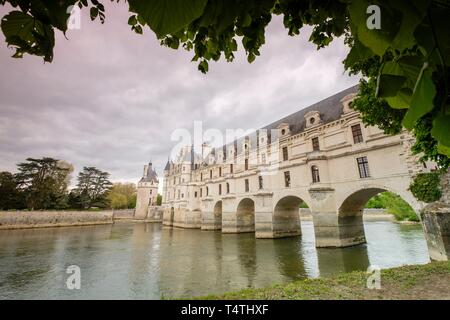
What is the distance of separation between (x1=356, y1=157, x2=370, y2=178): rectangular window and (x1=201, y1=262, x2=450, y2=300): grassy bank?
802 cm

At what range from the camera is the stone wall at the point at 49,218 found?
3275cm

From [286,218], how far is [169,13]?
21.6 metres


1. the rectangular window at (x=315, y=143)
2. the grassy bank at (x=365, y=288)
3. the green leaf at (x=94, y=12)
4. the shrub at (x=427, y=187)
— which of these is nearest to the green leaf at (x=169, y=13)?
the green leaf at (x=94, y=12)

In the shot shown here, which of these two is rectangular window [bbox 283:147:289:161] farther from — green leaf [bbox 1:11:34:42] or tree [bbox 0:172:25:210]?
tree [bbox 0:172:25:210]

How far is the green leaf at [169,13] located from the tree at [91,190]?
52837 millimetres

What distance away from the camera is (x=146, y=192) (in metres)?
54.1

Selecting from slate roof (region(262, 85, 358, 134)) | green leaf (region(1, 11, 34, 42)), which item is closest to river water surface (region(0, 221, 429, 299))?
green leaf (region(1, 11, 34, 42))

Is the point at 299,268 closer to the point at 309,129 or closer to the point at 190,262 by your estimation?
the point at 190,262

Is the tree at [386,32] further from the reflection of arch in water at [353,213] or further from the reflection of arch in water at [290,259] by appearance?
the reflection of arch in water at [353,213]

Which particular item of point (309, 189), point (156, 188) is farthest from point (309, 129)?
point (156, 188)

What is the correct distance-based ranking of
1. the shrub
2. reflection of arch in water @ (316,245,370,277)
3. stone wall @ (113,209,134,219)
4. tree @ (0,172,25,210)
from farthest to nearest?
stone wall @ (113,209,134,219) → tree @ (0,172,25,210) → reflection of arch in water @ (316,245,370,277) → the shrub

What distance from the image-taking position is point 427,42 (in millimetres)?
534

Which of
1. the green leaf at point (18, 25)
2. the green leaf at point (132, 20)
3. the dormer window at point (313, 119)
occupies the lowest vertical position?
the green leaf at point (18, 25)

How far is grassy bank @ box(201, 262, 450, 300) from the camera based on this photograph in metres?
4.47
